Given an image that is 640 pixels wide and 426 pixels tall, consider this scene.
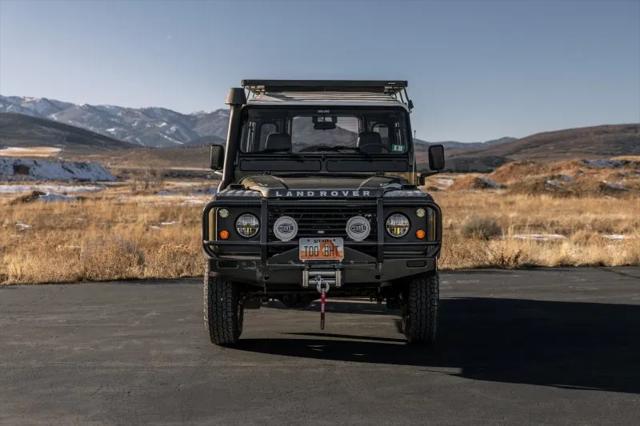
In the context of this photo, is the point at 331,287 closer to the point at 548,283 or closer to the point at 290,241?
the point at 290,241

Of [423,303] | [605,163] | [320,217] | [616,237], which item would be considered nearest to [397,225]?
[320,217]

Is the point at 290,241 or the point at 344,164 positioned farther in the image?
the point at 344,164

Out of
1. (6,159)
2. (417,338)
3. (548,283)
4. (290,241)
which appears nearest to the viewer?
(290,241)

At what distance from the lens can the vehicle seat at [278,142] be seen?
7969mm

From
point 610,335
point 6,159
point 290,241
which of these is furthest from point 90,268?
point 6,159

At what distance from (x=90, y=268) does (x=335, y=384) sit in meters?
7.64

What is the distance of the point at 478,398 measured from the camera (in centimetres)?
540

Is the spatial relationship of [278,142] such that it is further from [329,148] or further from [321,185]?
[321,185]

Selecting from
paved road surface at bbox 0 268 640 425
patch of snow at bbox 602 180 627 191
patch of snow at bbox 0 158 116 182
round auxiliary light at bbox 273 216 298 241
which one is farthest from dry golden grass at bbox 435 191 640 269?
patch of snow at bbox 0 158 116 182

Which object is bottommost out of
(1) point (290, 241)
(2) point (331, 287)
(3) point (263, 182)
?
(2) point (331, 287)

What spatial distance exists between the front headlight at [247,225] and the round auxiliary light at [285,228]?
20 centimetres

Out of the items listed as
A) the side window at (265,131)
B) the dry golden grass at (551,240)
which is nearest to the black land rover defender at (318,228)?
the side window at (265,131)

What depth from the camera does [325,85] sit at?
28.2ft

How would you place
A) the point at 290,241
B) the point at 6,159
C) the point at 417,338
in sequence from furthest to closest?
the point at 6,159
the point at 417,338
the point at 290,241
